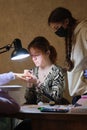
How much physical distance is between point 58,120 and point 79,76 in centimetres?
84

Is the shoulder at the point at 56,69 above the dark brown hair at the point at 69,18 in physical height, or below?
below

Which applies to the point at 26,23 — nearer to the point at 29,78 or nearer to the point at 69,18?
the point at 69,18

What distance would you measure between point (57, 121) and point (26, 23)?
5.74ft

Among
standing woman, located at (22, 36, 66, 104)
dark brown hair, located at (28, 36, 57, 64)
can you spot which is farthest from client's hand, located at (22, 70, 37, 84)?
dark brown hair, located at (28, 36, 57, 64)

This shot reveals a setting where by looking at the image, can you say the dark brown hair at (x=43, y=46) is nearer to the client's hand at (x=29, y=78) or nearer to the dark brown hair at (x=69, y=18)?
the dark brown hair at (x=69, y=18)

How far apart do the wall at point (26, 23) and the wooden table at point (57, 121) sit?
1.42m

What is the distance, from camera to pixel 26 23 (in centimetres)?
311

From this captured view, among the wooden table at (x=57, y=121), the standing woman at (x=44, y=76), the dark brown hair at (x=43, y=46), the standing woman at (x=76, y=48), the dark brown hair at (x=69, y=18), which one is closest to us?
the wooden table at (x=57, y=121)

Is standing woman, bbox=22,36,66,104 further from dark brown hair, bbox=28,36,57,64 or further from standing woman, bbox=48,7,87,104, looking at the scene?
standing woman, bbox=48,7,87,104

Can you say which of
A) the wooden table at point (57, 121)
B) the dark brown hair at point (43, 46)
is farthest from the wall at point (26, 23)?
the wooden table at point (57, 121)

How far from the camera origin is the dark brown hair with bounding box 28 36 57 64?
118 inches

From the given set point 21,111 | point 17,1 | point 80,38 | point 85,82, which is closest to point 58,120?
point 21,111

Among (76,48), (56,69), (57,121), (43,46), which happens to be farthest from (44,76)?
(57,121)

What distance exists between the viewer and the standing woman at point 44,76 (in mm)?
2686
